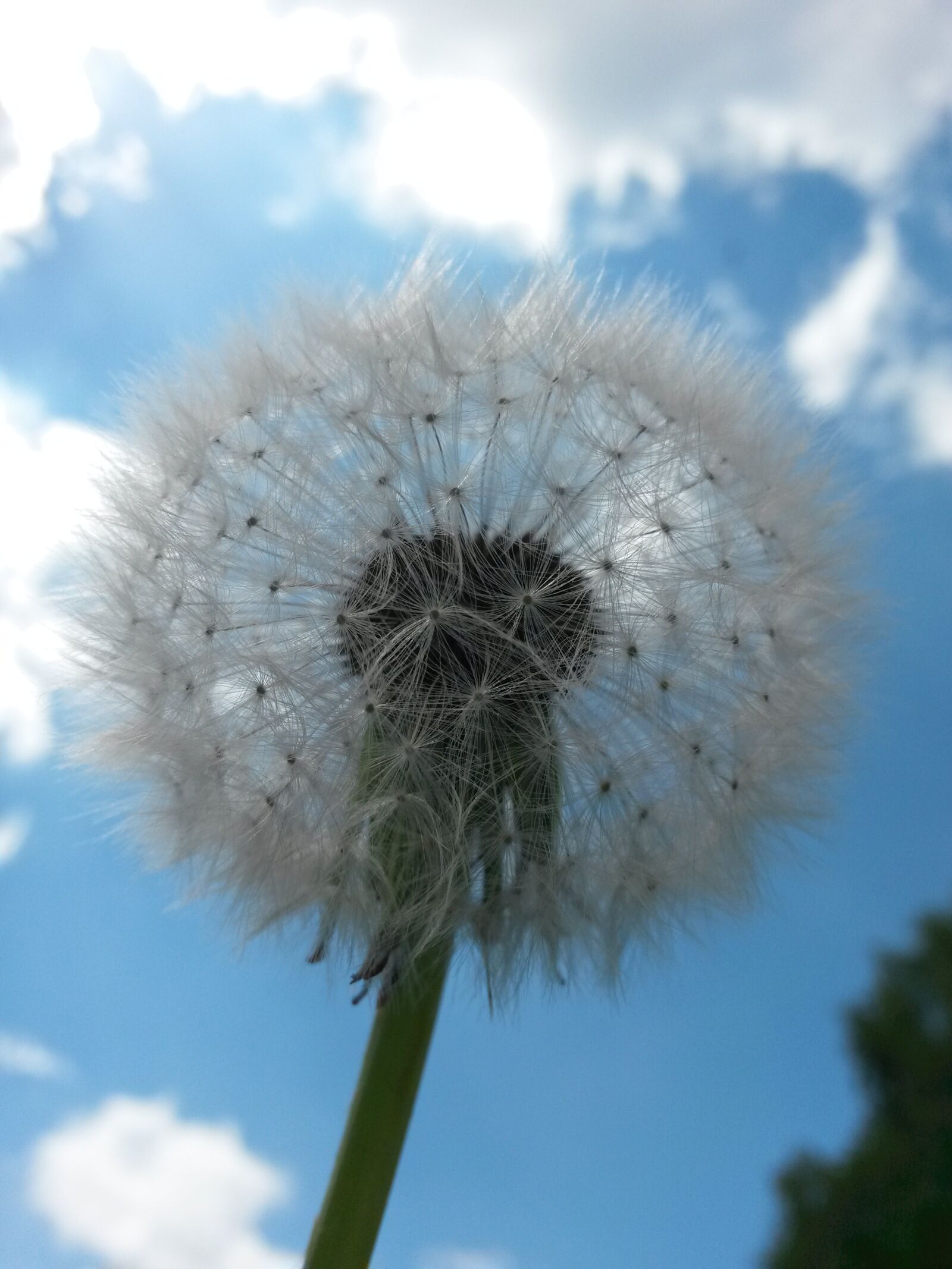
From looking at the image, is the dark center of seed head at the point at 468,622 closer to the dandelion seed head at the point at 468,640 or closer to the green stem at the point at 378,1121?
the dandelion seed head at the point at 468,640

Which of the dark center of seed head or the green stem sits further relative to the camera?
the dark center of seed head

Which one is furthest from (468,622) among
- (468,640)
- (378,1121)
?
(378,1121)

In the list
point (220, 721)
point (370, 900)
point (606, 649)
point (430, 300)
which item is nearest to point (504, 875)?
point (370, 900)

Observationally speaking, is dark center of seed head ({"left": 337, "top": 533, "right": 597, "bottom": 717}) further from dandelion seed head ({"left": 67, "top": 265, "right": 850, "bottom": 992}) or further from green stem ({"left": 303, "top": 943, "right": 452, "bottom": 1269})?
green stem ({"left": 303, "top": 943, "right": 452, "bottom": 1269})

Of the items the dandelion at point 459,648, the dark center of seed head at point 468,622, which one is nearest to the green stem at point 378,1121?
the dandelion at point 459,648

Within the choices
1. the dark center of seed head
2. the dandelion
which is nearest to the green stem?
the dandelion

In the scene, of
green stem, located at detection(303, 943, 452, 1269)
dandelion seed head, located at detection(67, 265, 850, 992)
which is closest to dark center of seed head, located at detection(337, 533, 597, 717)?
dandelion seed head, located at detection(67, 265, 850, 992)

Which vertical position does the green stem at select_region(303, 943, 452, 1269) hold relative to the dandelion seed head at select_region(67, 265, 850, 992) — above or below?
below

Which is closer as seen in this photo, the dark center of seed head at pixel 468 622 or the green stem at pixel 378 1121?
the green stem at pixel 378 1121
